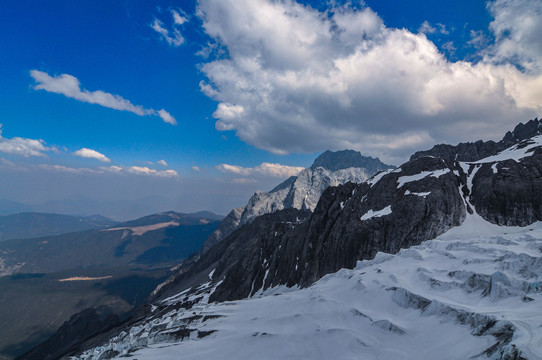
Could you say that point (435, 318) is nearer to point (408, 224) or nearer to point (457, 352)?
point (457, 352)

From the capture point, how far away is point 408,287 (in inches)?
873

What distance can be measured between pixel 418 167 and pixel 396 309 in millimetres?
57287

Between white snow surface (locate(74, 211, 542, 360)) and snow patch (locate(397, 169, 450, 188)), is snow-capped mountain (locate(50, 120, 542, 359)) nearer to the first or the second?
white snow surface (locate(74, 211, 542, 360))

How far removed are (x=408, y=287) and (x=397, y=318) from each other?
4.75 meters

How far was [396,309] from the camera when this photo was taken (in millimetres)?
19875

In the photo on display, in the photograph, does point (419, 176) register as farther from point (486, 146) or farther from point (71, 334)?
point (71, 334)

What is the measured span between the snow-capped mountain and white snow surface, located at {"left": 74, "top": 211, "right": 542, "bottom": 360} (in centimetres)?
9

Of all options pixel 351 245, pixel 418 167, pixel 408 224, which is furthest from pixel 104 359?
pixel 418 167

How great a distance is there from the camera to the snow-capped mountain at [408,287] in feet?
49.2

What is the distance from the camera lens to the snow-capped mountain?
15000mm

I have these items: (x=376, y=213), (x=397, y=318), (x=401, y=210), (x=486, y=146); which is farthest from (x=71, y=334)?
(x=486, y=146)

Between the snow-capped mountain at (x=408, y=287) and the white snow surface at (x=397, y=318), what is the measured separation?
91mm

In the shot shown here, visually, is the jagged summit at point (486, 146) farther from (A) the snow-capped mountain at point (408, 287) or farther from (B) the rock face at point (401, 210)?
(A) the snow-capped mountain at point (408, 287)

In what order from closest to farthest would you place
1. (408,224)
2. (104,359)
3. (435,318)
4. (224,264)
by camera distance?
1. (435,318)
2. (104,359)
3. (408,224)
4. (224,264)
